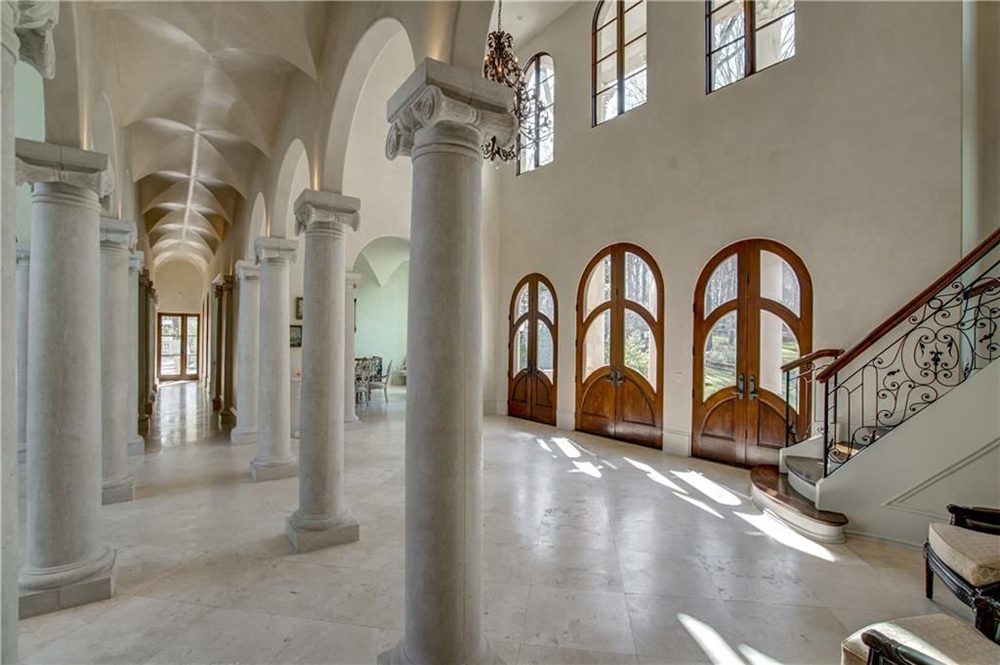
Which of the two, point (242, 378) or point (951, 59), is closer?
point (951, 59)

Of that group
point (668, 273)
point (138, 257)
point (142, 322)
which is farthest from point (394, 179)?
point (142, 322)

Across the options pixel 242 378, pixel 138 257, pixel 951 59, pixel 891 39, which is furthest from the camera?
pixel 242 378

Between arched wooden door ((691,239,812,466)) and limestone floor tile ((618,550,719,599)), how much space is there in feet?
10.6

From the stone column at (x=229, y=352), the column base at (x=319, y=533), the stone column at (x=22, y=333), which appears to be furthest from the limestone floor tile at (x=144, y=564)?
the stone column at (x=229, y=352)

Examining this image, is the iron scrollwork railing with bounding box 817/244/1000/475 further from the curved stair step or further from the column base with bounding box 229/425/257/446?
the column base with bounding box 229/425/257/446

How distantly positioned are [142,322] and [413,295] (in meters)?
11.4

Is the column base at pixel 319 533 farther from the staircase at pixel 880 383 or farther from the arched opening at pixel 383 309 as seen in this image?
the arched opening at pixel 383 309

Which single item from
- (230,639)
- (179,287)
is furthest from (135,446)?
(179,287)

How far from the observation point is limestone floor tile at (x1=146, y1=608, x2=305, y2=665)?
8.39ft

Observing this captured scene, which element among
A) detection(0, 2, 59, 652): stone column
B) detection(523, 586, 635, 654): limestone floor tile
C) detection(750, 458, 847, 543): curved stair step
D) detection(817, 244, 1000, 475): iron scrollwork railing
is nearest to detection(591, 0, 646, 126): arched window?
detection(817, 244, 1000, 475): iron scrollwork railing

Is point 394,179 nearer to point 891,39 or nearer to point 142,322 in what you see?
point 142,322

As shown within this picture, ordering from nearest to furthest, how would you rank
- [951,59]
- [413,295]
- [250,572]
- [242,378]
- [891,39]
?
[413,295], [250,572], [951,59], [891,39], [242,378]

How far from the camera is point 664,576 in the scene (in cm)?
347

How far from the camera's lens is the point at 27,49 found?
2184 millimetres
